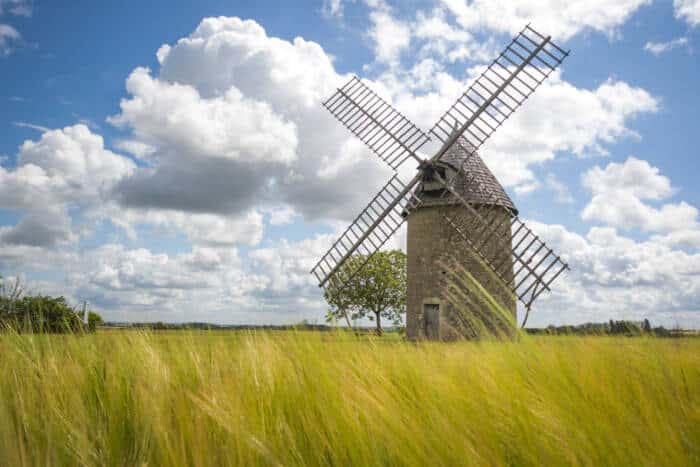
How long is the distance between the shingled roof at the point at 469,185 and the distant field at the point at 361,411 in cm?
1219

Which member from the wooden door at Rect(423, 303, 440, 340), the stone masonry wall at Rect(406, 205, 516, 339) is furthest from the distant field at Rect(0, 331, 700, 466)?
the wooden door at Rect(423, 303, 440, 340)

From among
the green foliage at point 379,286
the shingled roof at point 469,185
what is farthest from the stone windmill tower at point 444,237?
the green foliage at point 379,286

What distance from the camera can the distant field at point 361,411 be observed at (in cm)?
126

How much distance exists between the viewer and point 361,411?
5.15ft

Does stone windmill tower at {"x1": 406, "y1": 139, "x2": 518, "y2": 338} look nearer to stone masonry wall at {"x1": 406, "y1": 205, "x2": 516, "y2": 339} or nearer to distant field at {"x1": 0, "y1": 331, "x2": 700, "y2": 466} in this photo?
stone masonry wall at {"x1": 406, "y1": 205, "x2": 516, "y2": 339}

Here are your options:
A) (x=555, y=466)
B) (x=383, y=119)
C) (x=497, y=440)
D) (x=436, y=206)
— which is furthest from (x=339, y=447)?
(x=383, y=119)

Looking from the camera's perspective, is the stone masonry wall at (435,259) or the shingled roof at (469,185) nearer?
the stone masonry wall at (435,259)

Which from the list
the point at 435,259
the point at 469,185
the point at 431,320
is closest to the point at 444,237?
the point at 435,259

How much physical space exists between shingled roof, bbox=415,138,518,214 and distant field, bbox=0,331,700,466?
40.0 ft

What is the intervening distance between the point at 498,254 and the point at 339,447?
547 inches

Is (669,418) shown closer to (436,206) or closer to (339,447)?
(339,447)

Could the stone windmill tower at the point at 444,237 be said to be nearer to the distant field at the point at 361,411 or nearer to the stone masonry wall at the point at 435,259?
the stone masonry wall at the point at 435,259

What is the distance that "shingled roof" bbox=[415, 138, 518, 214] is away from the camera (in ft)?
49.0

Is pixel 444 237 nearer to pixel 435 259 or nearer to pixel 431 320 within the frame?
pixel 435 259
